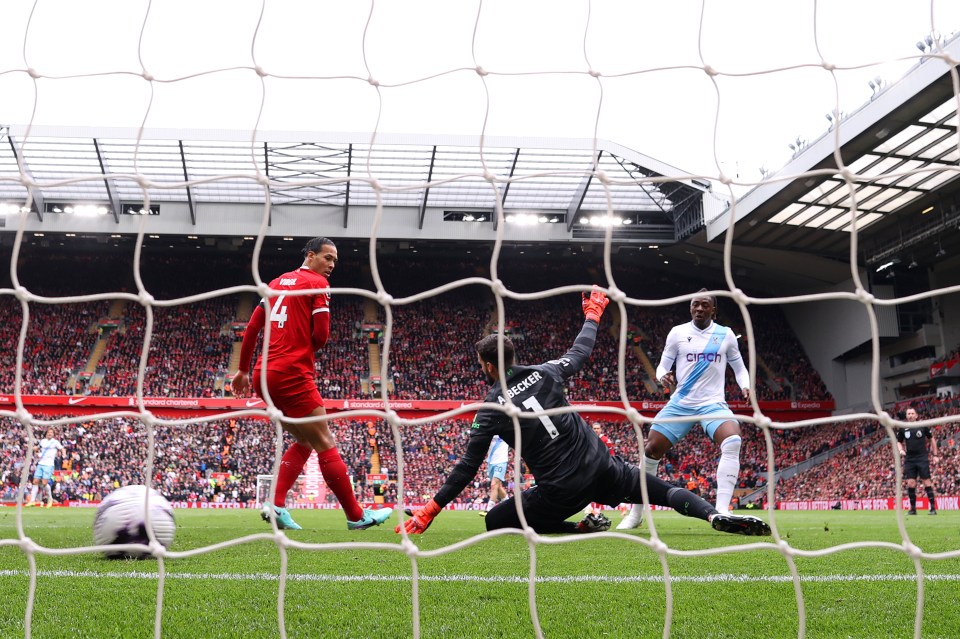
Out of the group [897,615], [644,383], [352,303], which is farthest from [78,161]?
[897,615]

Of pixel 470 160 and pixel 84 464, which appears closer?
pixel 84 464

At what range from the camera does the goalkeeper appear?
4.69 meters

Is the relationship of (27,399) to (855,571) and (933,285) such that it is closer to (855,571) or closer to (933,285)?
(855,571)

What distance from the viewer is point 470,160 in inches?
994

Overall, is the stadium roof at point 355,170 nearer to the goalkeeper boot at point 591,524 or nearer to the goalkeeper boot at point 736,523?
the goalkeeper boot at point 591,524

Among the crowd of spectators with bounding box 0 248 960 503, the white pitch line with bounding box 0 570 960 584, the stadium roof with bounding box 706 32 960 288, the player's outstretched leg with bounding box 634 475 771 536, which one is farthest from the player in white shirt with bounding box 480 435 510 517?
the crowd of spectators with bounding box 0 248 960 503

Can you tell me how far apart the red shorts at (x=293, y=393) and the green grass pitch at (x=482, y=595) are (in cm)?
Answer: 101

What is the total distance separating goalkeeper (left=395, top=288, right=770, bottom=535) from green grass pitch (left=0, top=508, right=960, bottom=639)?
291 millimetres

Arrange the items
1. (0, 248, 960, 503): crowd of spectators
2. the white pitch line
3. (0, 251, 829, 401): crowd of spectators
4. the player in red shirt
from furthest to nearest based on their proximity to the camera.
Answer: (0, 251, 829, 401): crowd of spectators, (0, 248, 960, 503): crowd of spectators, the player in red shirt, the white pitch line

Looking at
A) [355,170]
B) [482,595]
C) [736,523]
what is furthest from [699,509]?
[355,170]

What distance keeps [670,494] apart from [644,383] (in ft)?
84.4

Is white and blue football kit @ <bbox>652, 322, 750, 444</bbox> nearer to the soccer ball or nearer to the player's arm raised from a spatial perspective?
the player's arm raised

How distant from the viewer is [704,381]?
6.22 metres

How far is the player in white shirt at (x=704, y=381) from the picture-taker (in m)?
6.20
